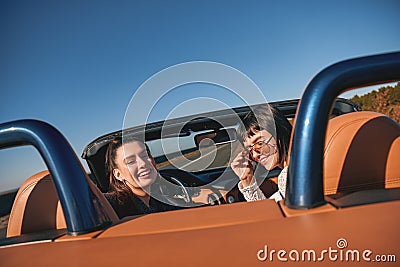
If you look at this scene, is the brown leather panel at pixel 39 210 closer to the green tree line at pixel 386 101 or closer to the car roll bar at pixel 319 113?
the car roll bar at pixel 319 113

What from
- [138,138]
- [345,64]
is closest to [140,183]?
[138,138]

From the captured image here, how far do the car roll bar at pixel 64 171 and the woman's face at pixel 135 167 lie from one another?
124 centimetres

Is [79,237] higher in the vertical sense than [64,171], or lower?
lower

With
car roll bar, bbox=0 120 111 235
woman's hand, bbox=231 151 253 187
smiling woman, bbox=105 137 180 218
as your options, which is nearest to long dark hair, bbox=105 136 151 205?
smiling woman, bbox=105 137 180 218

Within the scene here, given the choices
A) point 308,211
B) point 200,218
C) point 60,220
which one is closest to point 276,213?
point 308,211

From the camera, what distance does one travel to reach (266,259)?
2.00ft

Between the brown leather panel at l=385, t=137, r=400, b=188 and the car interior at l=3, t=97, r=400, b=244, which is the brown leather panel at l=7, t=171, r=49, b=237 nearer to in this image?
the car interior at l=3, t=97, r=400, b=244

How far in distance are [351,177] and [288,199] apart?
308 mm

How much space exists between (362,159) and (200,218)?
1.87 ft

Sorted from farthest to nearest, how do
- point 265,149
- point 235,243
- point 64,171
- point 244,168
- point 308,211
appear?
1. point 244,168
2. point 265,149
3. point 64,171
4. point 308,211
5. point 235,243

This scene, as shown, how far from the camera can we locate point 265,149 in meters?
2.32

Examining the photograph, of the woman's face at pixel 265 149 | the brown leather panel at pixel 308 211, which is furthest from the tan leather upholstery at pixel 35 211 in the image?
the woman's face at pixel 265 149

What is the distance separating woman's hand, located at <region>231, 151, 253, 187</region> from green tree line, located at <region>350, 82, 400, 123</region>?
10.2 meters

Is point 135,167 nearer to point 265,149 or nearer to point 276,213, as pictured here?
point 265,149
